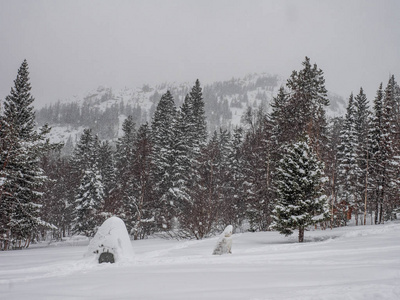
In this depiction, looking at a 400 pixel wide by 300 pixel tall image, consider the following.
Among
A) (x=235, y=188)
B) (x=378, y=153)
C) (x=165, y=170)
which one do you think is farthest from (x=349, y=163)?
(x=165, y=170)

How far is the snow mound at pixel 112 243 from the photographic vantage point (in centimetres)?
1103

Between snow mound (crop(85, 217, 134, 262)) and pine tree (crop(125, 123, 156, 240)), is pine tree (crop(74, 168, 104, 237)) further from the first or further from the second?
snow mound (crop(85, 217, 134, 262))

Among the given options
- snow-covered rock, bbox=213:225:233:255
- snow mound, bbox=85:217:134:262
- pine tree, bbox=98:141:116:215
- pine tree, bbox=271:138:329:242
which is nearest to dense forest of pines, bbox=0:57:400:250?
pine tree, bbox=271:138:329:242

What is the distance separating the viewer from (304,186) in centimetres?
1698

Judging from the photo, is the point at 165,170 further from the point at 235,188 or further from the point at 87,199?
the point at 87,199

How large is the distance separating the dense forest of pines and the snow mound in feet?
32.3

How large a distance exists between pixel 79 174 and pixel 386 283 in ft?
146

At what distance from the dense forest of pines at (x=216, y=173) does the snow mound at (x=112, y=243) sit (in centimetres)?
986

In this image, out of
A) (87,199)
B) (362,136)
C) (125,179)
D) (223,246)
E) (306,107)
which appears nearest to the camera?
(223,246)

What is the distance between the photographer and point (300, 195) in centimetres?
1678

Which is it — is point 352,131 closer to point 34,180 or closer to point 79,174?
point 34,180

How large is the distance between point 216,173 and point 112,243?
55.2ft

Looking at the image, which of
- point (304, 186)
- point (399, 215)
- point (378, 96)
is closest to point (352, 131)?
point (378, 96)

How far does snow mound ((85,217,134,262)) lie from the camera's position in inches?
434
